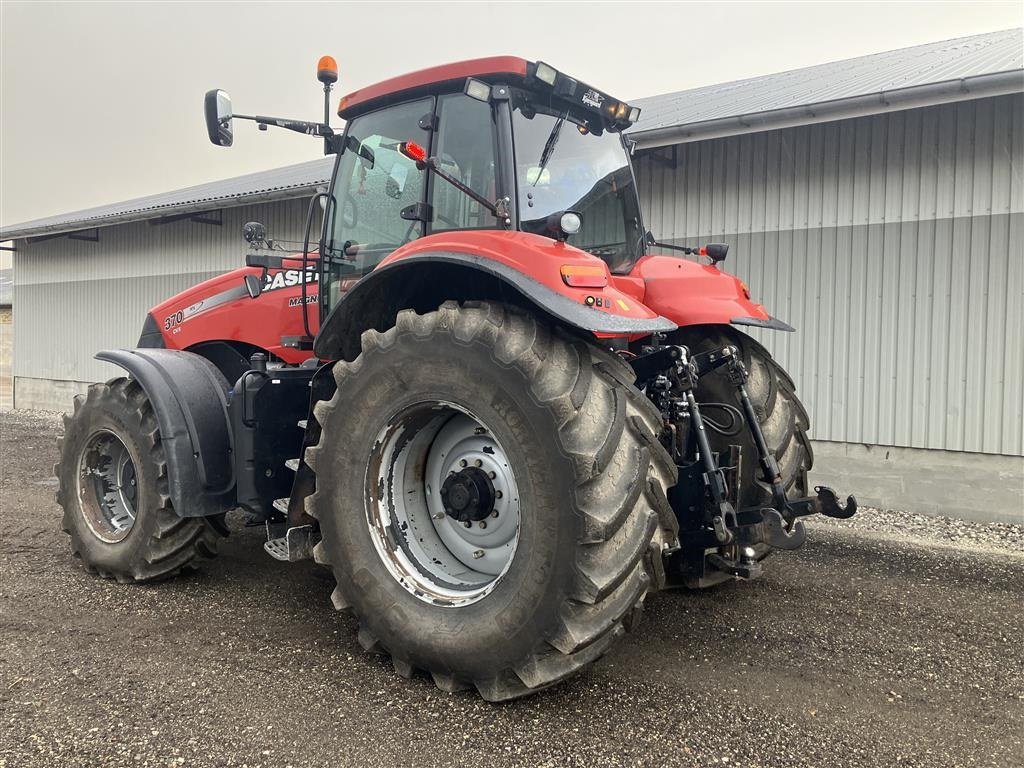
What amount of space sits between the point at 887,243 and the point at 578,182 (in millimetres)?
4118

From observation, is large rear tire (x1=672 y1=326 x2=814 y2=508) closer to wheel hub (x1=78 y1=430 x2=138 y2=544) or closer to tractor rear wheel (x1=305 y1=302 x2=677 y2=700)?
tractor rear wheel (x1=305 y1=302 x2=677 y2=700)

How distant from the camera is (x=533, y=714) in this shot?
272cm

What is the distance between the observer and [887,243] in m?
6.51

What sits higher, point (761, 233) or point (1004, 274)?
point (761, 233)

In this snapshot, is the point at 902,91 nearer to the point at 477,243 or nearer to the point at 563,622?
the point at 477,243

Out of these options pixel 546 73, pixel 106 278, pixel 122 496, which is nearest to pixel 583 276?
pixel 546 73

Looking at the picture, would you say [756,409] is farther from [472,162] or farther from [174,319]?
[174,319]

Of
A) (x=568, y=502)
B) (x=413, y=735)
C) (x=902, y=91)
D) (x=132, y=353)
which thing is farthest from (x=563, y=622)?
(x=902, y=91)

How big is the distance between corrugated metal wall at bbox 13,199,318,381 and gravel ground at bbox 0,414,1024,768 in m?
8.35

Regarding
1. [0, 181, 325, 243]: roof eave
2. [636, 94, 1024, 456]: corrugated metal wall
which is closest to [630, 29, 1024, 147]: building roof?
[636, 94, 1024, 456]: corrugated metal wall

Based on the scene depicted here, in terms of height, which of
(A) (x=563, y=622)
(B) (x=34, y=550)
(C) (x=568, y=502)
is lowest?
(B) (x=34, y=550)

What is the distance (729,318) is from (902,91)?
3607mm

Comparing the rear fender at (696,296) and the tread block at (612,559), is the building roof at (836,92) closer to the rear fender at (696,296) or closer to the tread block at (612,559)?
the rear fender at (696,296)

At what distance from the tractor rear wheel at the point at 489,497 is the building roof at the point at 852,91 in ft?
14.7
